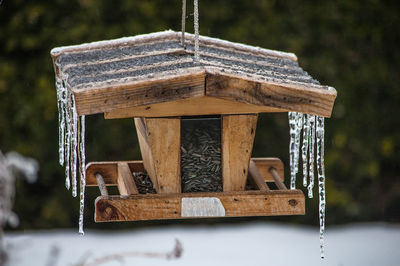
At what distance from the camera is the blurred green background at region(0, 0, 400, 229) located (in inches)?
158

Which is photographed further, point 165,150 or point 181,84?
point 165,150

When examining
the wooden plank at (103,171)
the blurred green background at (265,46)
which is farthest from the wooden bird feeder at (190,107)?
the blurred green background at (265,46)

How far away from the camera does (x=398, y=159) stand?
457 cm

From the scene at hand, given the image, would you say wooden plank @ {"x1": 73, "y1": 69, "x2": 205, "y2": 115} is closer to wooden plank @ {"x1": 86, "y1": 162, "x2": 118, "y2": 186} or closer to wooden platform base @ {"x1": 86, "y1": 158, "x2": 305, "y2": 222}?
wooden platform base @ {"x1": 86, "y1": 158, "x2": 305, "y2": 222}

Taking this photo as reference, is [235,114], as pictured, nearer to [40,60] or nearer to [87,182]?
[87,182]

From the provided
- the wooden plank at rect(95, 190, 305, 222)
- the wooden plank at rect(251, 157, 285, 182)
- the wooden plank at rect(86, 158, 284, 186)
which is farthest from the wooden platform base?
the wooden plank at rect(251, 157, 285, 182)

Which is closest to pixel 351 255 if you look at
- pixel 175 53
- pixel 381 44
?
pixel 381 44

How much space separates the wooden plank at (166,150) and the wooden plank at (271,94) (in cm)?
36

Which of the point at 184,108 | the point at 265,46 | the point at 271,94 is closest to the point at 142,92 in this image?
the point at 184,108

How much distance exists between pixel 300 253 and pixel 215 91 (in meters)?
2.96

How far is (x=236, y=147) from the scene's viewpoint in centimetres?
211

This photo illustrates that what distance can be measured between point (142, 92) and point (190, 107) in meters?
0.29

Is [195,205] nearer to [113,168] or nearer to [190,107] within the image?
[190,107]

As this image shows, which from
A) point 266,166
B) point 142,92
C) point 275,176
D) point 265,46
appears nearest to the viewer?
point 142,92
